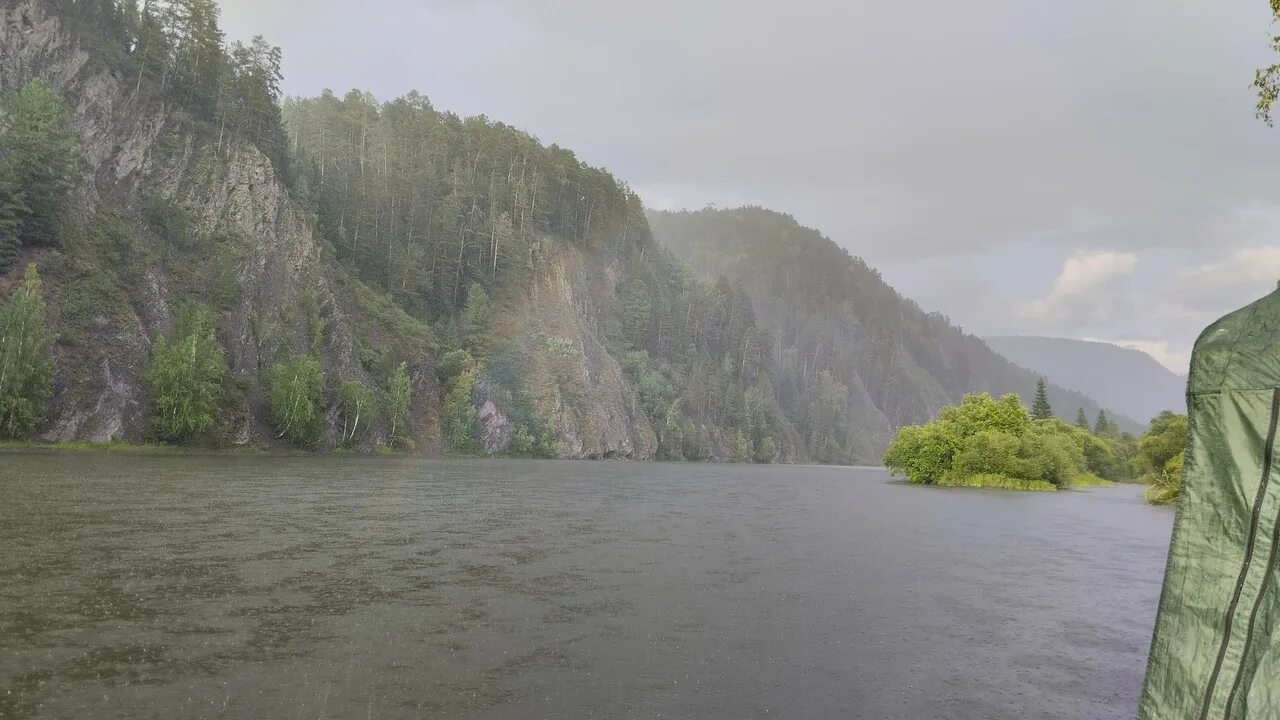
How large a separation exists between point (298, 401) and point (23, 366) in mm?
23523

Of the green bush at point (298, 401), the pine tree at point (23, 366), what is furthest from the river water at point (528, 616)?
the green bush at point (298, 401)

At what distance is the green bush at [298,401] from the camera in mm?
78875

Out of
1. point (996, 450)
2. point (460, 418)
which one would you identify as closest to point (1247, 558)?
point (996, 450)

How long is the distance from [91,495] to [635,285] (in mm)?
137163

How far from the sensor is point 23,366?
58.8m

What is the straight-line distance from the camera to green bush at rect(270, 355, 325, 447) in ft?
259

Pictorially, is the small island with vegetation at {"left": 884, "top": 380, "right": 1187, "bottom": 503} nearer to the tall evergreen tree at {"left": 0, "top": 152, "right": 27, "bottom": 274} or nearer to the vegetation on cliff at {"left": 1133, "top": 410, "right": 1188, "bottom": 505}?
the vegetation on cliff at {"left": 1133, "top": 410, "right": 1188, "bottom": 505}

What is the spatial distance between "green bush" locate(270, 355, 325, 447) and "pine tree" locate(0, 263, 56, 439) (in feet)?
64.8

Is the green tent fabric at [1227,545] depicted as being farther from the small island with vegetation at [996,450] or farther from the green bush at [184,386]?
the small island with vegetation at [996,450]

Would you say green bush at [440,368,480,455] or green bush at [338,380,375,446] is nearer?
green bush at [338,380,375,446]

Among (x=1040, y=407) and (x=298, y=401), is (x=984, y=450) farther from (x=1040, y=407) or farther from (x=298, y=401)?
(x=298, y=401)

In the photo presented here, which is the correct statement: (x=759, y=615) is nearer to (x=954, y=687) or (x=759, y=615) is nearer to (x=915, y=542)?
(x=954, y=687)

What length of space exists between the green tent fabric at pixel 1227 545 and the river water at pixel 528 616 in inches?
284

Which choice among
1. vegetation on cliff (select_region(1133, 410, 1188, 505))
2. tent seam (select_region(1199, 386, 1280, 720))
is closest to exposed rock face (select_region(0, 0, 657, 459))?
tent seam (select_region(1199, 386, 1280, 720))
